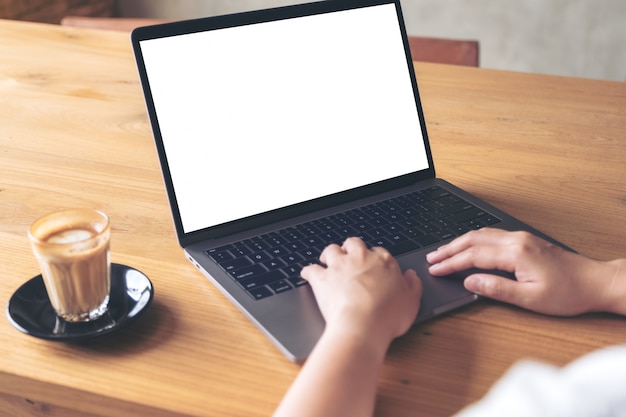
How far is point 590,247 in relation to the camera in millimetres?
901

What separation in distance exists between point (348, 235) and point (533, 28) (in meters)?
2.69

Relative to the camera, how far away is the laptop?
83cm

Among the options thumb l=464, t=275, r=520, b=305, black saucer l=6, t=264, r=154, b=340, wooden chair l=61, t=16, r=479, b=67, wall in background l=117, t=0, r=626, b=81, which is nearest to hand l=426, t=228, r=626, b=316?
thumb l=464, t=275, r=520, b=305

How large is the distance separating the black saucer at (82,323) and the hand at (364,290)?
0.18m

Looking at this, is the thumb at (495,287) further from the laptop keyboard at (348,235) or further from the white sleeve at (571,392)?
the white sleeve at (571,392)

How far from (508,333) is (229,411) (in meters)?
0.29

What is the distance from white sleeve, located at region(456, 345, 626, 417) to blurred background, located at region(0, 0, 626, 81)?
9.92 ft

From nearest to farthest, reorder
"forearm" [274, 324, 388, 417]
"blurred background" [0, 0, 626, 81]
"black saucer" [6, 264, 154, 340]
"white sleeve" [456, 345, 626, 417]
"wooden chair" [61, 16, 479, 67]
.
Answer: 1. "white sleeve" [456, 345, 626, 417]
2. "forearm" [274, 324, 388, 417]
3. "black saucer" [6, 264, 154, 340]
4. "wooden chair" [61, 16, 479, 67]
5. "blurred background" [0, 0, 626, 81]

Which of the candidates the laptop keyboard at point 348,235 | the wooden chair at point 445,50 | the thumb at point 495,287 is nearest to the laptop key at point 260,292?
the laptop keyboard at point 348,235

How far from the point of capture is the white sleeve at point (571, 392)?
1.19 feet

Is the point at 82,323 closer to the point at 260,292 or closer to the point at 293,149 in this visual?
the point at 260,292

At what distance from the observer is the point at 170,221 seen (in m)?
0.96

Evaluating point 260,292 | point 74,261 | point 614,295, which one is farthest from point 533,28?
A: point 74,261

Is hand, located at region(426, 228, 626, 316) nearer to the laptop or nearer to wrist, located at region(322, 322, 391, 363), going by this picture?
the laptop
